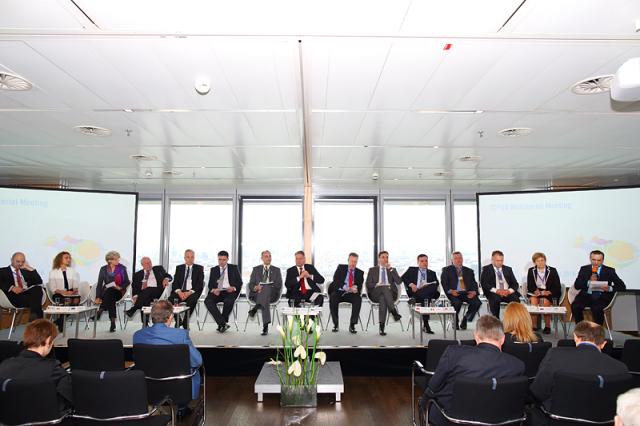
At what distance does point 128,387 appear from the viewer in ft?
8.54

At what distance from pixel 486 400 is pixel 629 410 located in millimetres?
1102

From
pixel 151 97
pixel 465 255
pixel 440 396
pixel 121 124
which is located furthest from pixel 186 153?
pixel 465 255

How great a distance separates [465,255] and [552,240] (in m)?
3.02

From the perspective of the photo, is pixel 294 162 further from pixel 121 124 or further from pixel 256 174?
pixel 121 124

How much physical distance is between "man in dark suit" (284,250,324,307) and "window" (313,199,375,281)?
115 inches

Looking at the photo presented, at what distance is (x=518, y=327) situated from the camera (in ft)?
12.8

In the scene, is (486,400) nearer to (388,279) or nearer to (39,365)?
(39,365)

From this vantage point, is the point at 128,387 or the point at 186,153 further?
the point at 186,153

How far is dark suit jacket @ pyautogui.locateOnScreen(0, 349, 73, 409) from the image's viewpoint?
2.70m

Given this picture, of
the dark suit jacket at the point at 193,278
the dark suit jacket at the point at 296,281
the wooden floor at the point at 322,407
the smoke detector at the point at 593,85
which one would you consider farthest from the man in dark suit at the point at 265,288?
the smoke detector at the point at 593,85

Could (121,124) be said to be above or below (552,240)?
above

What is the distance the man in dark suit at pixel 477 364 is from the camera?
2758 millimetres

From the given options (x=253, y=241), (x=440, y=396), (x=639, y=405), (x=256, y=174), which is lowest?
(x=440, y=396)

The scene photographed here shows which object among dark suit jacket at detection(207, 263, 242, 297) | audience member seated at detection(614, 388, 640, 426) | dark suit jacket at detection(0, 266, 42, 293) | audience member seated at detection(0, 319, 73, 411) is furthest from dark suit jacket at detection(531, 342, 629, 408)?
dark suit jacket at detection(0, 266, 42, 293)
